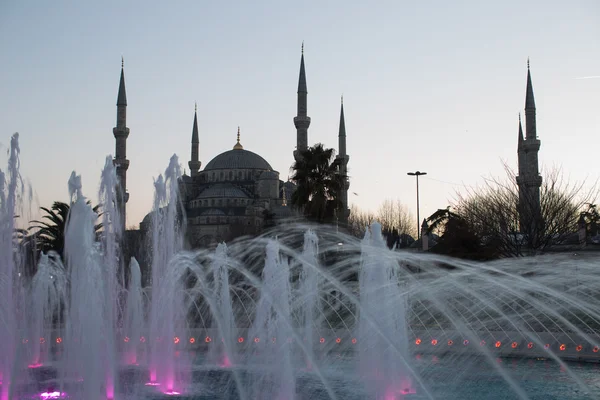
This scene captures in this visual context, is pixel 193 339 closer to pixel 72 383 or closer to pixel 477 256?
pixel 72 383

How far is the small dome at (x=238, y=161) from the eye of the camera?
9038 cm

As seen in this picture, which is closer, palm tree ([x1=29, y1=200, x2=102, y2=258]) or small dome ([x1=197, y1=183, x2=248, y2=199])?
palm tree ([x1=29, y1=200, x2=102, y2=258])

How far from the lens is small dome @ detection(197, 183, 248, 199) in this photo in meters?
83.1

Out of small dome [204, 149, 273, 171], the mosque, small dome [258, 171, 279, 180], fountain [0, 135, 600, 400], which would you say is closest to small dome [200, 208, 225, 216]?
the mosque

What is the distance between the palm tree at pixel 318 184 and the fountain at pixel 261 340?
8811 millimetres

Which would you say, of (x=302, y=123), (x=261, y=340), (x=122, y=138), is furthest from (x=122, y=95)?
(x=261, y=340)

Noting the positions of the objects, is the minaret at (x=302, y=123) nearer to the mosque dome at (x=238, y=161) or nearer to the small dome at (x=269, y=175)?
the small dome at (x=269, y=175)

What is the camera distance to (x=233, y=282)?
31703 mm

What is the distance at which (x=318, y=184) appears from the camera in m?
29.8

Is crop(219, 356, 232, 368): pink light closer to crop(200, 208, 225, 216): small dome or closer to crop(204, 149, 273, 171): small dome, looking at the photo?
crop(200, 208, 225, 216): small dome

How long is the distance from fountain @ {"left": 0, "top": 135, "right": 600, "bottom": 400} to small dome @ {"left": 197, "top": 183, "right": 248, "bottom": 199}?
61397mm

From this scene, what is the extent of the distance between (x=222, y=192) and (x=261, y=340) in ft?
224

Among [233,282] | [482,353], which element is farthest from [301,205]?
[482,353]

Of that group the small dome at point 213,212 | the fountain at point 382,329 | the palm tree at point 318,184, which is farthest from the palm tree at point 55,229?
the small dome at point 213,212
